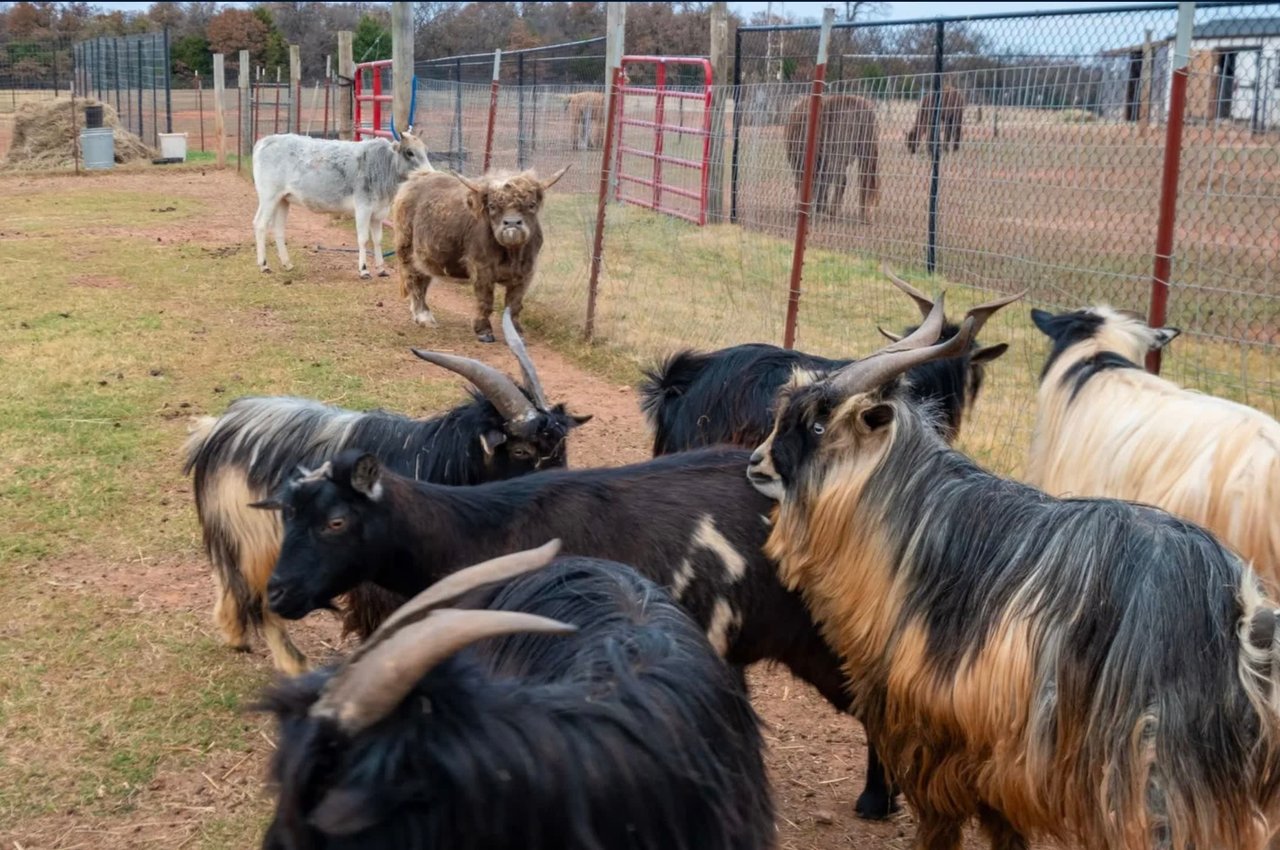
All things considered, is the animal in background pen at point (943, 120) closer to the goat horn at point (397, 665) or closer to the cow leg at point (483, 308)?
the cow leg at point (483, 308)

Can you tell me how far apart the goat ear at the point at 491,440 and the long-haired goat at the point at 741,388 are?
97cm

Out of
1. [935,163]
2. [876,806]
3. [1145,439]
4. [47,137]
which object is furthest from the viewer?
[47,137]

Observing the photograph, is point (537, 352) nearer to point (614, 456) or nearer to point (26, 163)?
point (614, 456)

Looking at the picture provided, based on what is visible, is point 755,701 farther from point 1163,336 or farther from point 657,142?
point 657,142

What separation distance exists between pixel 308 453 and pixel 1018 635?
9.44ft

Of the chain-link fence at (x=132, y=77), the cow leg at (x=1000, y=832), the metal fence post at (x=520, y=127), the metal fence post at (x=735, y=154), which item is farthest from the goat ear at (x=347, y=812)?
the chain-link fence at (x=132, y=77)

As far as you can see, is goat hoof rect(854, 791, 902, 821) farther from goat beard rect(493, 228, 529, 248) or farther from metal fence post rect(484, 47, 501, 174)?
metal fence post rect(484, 47, 501, 174)

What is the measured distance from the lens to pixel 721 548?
3738 mm

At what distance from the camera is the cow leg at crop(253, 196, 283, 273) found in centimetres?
1381

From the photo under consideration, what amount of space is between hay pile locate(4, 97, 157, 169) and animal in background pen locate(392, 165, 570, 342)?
19427mm

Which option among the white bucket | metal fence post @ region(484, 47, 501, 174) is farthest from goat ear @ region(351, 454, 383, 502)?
the white bucket

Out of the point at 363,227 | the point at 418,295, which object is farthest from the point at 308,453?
the point at 363,227

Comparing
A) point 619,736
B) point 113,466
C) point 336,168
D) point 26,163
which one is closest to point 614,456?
point 113,466

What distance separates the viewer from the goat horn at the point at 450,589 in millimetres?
1978
